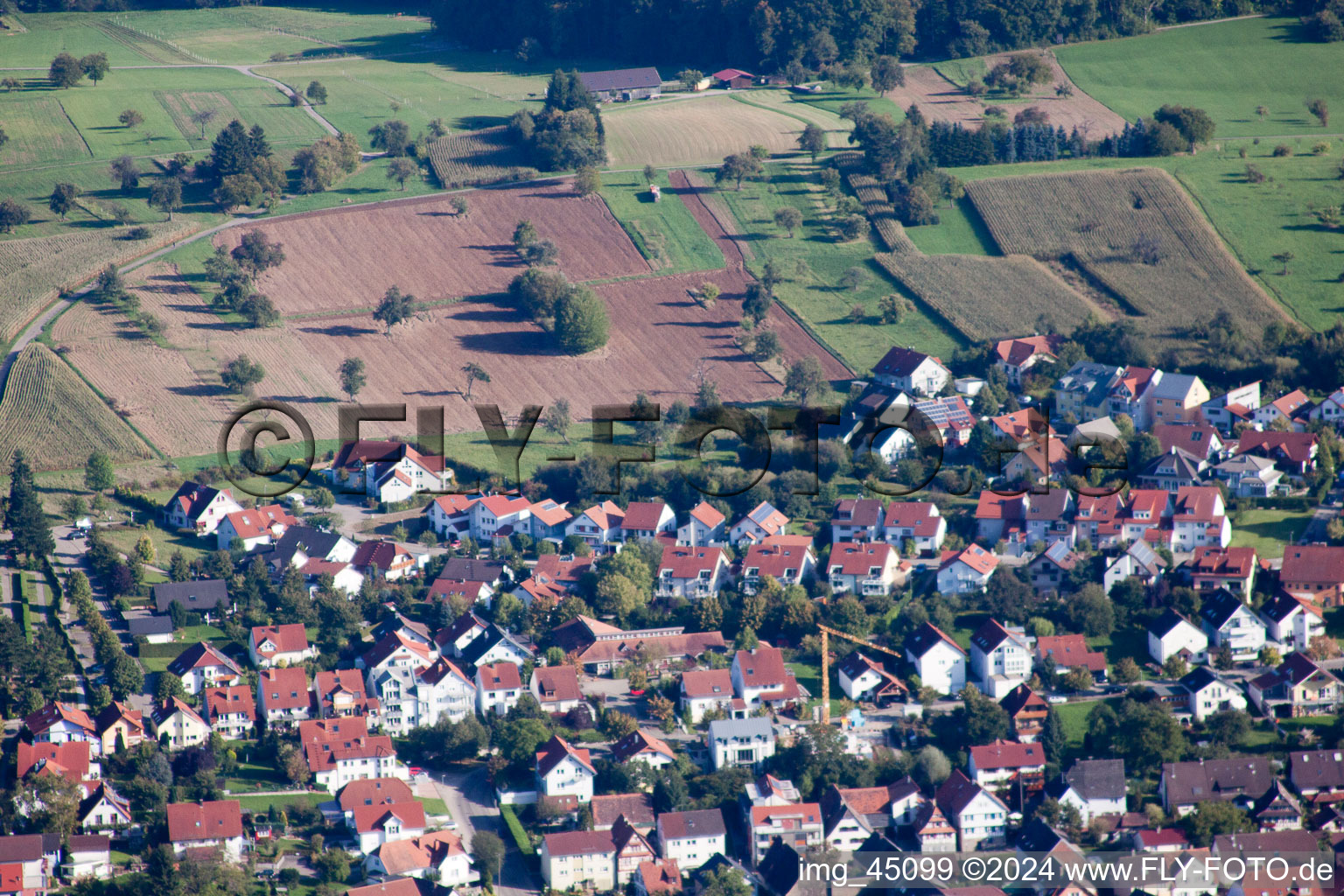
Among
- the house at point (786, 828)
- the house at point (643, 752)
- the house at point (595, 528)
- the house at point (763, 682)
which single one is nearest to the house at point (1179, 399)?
the house at point (595, 528)

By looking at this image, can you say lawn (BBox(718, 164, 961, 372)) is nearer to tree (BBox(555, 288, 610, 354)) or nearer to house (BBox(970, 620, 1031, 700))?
tree (BBox(555, 288, 610, 354))

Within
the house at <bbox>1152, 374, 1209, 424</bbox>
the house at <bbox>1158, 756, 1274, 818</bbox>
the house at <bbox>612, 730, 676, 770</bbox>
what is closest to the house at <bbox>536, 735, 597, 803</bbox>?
the house at <bbox>612, 730, 676, 770</bbox>

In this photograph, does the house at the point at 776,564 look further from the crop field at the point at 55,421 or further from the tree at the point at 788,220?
the tree at the point at 788,220

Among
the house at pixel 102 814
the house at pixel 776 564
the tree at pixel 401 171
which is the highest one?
the tree at pixel 401 171

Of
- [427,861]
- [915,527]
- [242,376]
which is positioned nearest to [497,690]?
[427,861]

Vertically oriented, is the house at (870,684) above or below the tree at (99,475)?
below

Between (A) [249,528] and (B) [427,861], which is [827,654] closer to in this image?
(B) [427,861]
